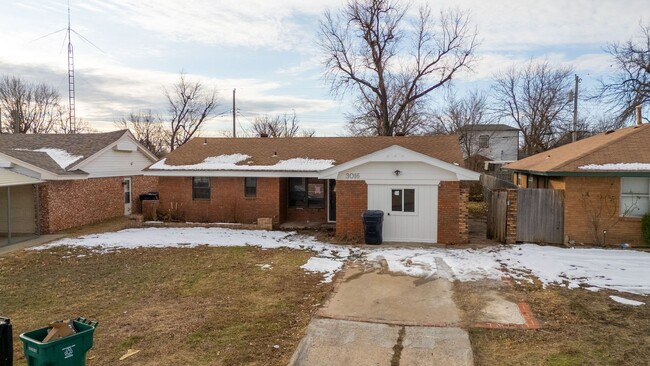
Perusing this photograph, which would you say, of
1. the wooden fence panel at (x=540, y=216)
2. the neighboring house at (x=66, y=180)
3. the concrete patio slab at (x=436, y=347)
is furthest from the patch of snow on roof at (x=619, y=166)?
the neighboring house at (x=66, y=180)

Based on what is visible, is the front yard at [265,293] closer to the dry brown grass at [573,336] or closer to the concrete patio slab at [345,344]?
the dry brown grass at [573,336]

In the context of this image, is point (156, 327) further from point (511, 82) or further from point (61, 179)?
point (511, 82)

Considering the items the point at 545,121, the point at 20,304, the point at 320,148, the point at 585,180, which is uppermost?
the point at 545,121

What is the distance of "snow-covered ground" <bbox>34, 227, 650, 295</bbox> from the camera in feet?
31.3

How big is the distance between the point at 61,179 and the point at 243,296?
12956mm

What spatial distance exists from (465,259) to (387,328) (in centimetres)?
562

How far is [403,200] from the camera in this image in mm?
13930

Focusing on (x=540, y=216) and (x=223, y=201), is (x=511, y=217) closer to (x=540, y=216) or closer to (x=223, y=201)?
(x=540, y=216)

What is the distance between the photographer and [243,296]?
27.3 feet

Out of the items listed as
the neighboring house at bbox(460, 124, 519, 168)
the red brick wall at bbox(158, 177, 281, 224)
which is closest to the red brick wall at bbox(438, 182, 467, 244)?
the red brick wall at bbox(158, 177, 281, 224)

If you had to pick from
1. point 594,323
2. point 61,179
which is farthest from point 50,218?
point 594,323

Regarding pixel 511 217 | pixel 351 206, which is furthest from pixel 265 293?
pixel 511 217

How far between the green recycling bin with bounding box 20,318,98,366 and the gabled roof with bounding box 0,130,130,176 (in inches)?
572

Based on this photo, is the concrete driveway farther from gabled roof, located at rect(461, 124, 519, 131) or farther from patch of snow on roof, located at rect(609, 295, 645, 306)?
gabled roof, located at rect(461, 124, 519, 131)
